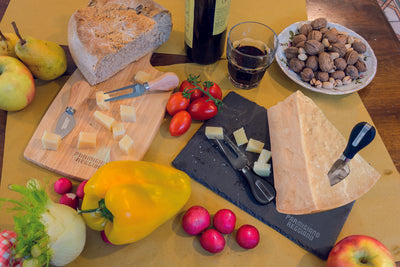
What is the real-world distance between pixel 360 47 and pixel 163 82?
983 mm

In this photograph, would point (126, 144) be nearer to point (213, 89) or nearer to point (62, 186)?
point (62, 186)

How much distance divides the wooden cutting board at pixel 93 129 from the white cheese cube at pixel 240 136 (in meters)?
0.34

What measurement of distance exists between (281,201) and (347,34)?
0.99 m

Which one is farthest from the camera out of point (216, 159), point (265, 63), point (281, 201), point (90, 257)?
point (265, 63)

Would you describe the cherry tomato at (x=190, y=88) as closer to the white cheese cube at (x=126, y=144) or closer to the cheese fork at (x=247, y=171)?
the cheese fork at (x=247, y=171)

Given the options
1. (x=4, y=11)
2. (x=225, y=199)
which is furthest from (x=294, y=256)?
(x=4, y=11)

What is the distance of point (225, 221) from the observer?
3.61ft

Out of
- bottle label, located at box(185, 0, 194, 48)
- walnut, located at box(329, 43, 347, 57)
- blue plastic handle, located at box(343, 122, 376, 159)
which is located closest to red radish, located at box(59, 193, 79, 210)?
bottle label, located at box(185, 0, 194, 48)

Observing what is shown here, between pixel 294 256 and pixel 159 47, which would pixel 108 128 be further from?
pixel 294 256

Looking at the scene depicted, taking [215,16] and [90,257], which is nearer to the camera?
[90,257]

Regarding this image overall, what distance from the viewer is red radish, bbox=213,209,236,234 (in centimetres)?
110

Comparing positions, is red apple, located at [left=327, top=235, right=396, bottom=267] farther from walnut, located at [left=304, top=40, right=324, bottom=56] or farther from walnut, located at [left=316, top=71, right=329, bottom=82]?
walnut, located at [left=304, top=40, right=324, bottom=56]

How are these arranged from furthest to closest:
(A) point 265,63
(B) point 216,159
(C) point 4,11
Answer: (C) point 4,11 < (A) point 265,63 < (B) point 216,159

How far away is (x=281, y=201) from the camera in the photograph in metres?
1.18
